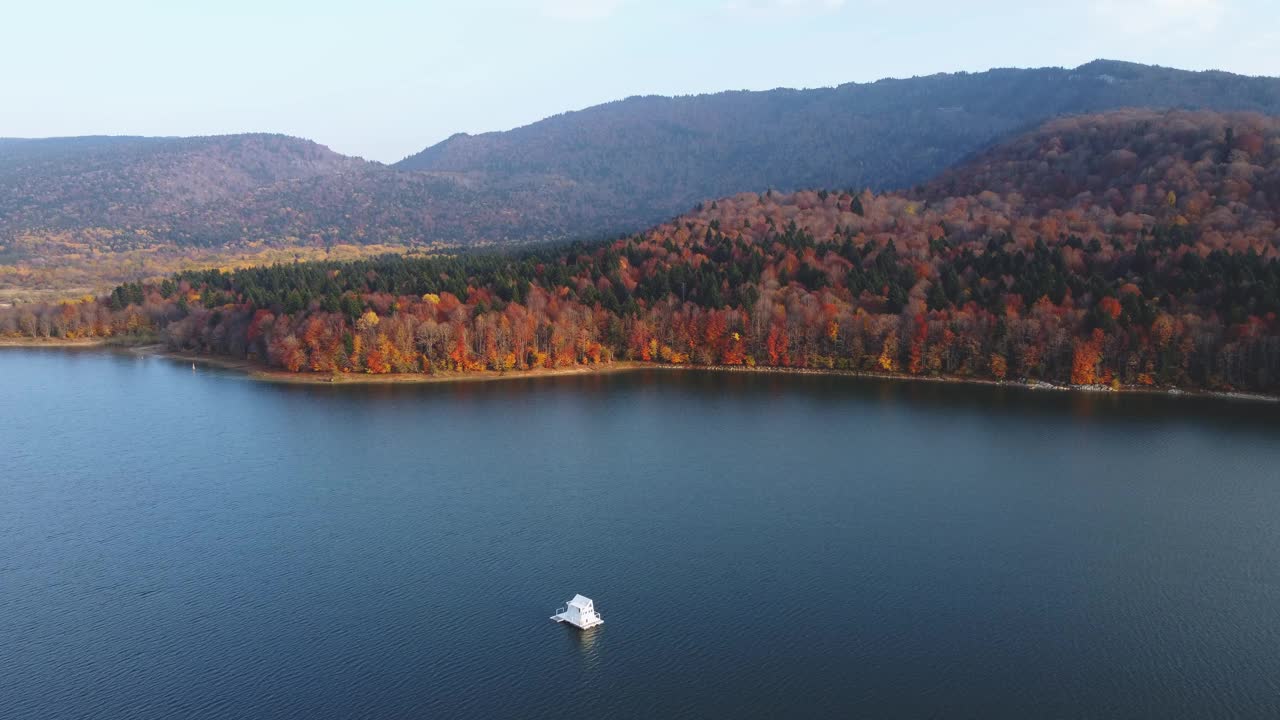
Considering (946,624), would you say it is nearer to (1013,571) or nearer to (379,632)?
(1013,571)

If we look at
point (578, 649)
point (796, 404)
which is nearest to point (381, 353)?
point (796, 404)

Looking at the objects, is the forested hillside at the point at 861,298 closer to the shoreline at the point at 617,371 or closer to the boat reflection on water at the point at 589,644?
the shoreline at the point at 617,371

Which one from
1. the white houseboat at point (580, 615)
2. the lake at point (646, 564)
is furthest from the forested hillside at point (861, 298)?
the white houseboat at point (580, 615)

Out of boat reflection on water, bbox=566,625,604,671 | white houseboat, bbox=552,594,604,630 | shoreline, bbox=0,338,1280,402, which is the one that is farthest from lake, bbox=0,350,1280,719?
shoreline, bbox=0,338,1280,402

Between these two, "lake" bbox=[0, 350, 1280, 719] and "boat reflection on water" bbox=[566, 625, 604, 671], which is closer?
"lake" bbox=[0, 350, 1280, 719]

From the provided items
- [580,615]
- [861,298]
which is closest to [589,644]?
[580,615]

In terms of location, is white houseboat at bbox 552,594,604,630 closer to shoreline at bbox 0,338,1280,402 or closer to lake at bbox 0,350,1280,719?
lake at bbox 0,350,1280,719
